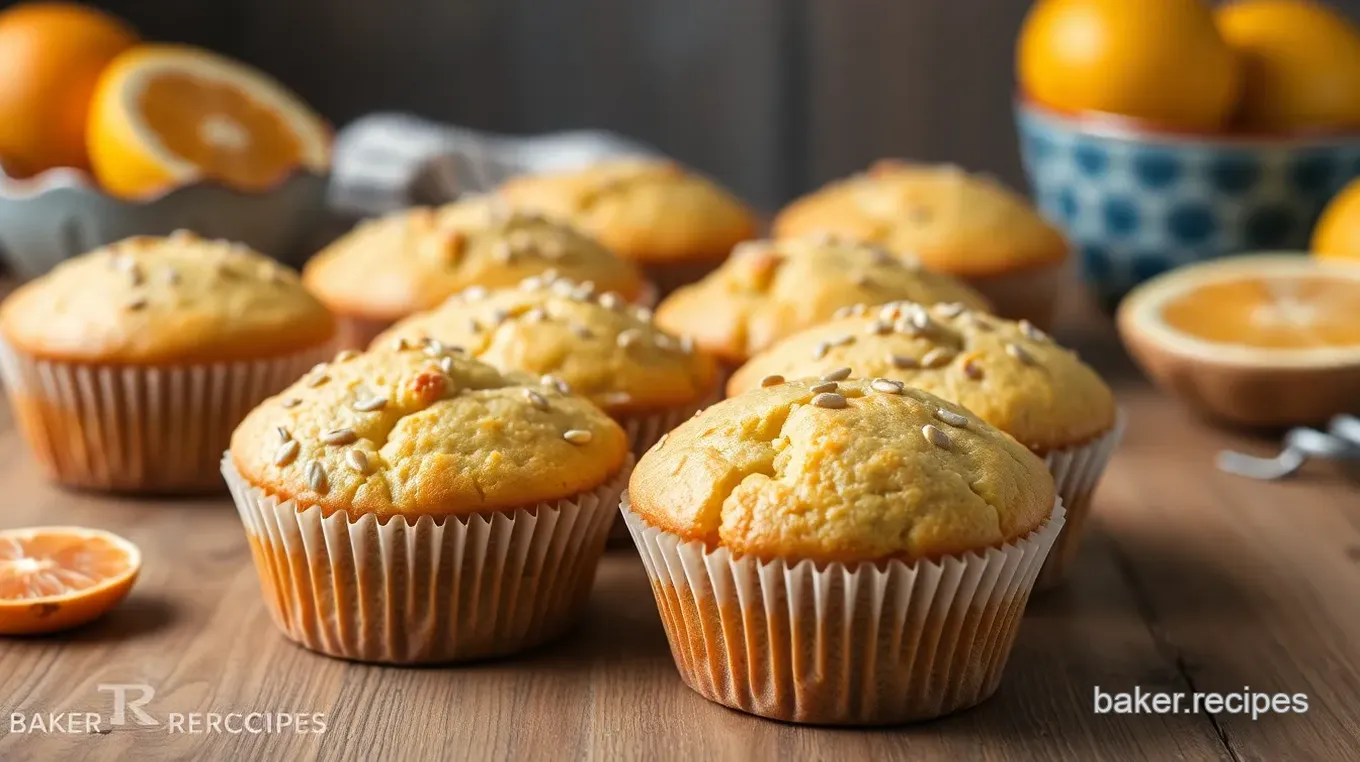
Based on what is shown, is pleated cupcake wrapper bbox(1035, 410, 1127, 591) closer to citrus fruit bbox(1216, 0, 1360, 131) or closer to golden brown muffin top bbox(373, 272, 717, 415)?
golden brown muffin top bbox(373, 272, 717, 415)

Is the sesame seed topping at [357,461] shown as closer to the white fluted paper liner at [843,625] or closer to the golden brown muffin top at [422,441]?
the golden brown muffin top at [422,441]

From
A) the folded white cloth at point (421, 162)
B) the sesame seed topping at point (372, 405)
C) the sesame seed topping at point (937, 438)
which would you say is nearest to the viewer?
the sesame seed topping at point (937, 438)

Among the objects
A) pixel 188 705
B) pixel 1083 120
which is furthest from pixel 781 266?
pixel 188 705

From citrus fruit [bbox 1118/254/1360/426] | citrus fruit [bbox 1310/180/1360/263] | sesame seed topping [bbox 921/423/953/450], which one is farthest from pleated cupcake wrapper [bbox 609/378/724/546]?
A: citrus fruit [bbox 1310/180/1360/263]

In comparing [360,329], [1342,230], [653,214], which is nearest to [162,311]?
[360,329]

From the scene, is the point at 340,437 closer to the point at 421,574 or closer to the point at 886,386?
the point at 421,574

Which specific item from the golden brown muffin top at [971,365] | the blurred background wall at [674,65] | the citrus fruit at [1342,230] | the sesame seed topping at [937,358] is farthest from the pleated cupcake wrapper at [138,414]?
the blurred background wall at [674,65]
